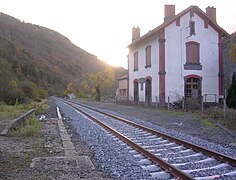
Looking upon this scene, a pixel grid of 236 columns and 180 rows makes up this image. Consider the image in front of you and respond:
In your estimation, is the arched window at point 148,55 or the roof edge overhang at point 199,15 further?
the arched window at point 148,55

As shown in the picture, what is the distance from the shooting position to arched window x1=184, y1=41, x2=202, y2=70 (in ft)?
107

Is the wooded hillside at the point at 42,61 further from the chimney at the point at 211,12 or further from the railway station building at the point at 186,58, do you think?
the railway station building at the point at 186,58

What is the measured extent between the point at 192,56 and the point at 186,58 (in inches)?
30.8

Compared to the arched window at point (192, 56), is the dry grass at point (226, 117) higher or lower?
lower

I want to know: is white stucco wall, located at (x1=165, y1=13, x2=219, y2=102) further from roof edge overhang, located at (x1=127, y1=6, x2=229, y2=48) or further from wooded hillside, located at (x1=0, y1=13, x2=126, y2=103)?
wooded hillside, located at (x1=0, y1=13, x2=126, y2=103)

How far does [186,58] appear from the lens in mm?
32625

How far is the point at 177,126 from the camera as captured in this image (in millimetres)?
17359

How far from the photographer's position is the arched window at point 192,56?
3260cm

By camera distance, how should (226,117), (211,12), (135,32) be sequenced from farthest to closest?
(135,32) → (211,12) → (226,117)

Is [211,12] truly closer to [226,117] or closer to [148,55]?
[148,55]

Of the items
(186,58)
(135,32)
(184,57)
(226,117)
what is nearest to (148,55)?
(184,57)

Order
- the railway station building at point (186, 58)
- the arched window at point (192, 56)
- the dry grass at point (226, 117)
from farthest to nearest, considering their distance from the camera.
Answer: the arched window at point (192, 56)
the railway station building at point (186, 58)
the dry grass at point (226, 117)

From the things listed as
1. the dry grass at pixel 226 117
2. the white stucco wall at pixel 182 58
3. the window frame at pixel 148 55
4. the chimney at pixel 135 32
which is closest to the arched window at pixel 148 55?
the window frame at pixel 148 55

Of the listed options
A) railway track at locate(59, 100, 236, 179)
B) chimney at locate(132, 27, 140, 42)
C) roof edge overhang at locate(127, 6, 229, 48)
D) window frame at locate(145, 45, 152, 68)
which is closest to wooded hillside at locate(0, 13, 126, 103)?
chimney at locate(132, 27, 140, 42)
